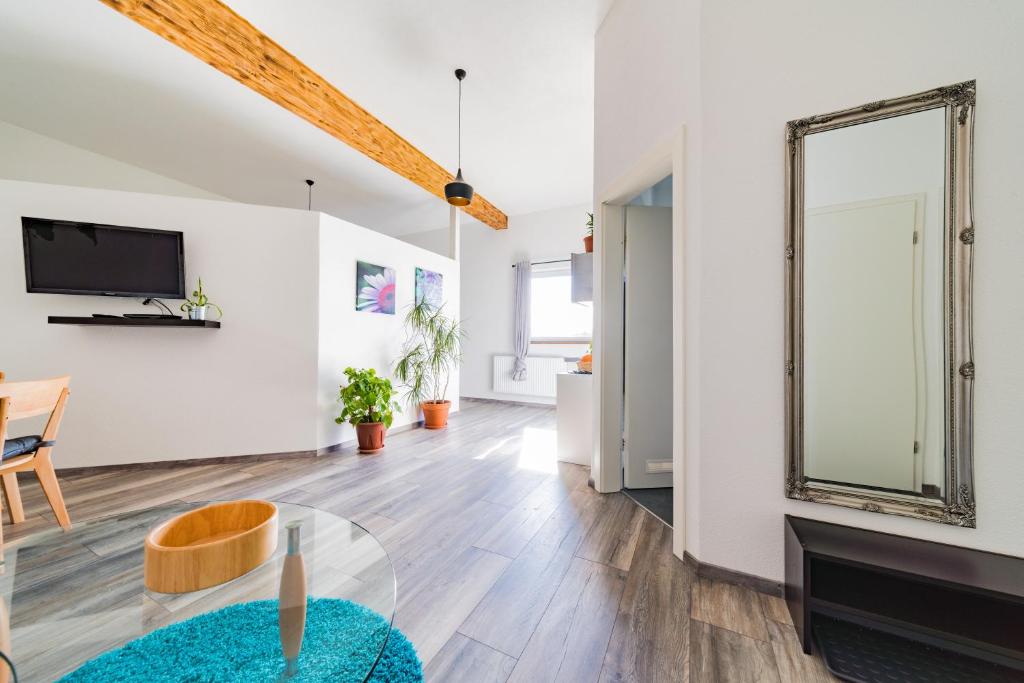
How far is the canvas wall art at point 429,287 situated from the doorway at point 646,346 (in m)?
2.91

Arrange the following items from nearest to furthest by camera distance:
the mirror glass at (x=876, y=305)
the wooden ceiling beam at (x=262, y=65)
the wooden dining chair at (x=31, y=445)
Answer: the mirror glass at (x=876, y=305) < the wooden dining chair at (x=31, y=445) < the wooden ceiling beam at (x=262, y=65)

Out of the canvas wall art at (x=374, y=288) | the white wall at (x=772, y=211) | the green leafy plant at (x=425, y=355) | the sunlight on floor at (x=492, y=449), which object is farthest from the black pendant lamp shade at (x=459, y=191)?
the sunlight on floor at (x=492, y=449)

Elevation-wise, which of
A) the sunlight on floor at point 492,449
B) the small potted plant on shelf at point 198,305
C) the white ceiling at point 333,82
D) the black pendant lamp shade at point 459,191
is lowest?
the sunlight on floor at point 492,449

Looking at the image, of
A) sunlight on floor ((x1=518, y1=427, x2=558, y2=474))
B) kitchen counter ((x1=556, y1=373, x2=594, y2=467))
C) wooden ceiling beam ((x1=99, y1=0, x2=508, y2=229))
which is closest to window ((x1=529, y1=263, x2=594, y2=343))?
sunlight on floor ((x1=518, y1=427, x2=558, y2=474))

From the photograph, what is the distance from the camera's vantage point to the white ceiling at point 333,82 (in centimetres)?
241

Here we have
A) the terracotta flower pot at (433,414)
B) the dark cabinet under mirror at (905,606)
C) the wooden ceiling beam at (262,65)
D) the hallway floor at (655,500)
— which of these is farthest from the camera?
the terracotta flower pot at (433,414)

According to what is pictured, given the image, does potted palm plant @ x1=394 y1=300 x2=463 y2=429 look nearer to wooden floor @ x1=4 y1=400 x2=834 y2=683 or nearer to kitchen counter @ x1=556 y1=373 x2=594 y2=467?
wooden floor @ x1=4 y1=400 x2=834 y2=683

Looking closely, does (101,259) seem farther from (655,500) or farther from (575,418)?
(655,500)

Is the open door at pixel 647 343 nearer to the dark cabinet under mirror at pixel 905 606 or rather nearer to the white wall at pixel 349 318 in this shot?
the dark cabinet under mirror at pixel 905 606

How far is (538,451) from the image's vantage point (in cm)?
346

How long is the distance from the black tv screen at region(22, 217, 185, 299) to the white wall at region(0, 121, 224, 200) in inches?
66.7

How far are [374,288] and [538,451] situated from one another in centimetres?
249

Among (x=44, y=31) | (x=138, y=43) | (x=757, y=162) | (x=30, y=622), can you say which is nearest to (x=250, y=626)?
(x=30, y=622)

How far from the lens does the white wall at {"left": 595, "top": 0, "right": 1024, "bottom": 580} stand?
1.16 m
